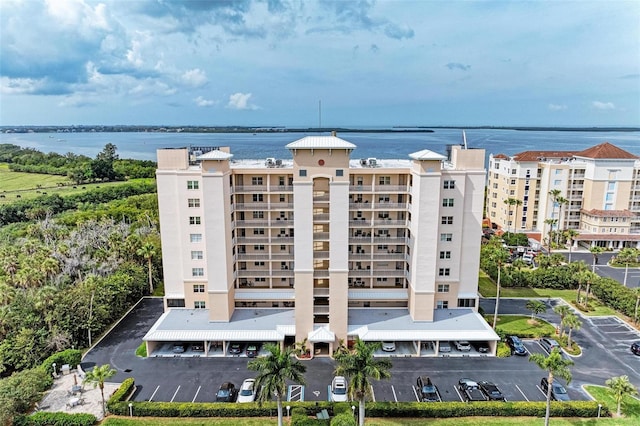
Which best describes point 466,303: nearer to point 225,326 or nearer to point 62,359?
point 225,326

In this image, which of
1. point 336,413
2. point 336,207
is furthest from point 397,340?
point 336,207

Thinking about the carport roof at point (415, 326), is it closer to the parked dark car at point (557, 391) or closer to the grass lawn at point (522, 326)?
the grass lawn at point (522, 326)

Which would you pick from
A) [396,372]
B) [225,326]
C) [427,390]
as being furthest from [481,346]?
[225,326]

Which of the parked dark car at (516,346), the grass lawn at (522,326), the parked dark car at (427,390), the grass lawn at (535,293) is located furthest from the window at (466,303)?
the parked dark car at (427,390)

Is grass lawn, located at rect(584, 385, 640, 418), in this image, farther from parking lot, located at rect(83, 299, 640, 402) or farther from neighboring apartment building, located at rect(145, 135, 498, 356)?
neighboring apartment building, located at rect(145, 135, 498, 356)

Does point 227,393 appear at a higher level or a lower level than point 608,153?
lower

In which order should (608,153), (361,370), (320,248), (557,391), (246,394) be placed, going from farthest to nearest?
1. (608,153)
2. (320,248)
3. (557,391)
4. (246,394)
5. (361,370)
